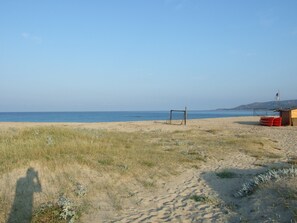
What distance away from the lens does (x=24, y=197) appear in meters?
8.28

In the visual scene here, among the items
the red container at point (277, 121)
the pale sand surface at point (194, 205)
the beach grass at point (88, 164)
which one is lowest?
the pale sand surface at point (194, 205)

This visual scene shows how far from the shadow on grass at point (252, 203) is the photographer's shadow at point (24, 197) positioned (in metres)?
4.76

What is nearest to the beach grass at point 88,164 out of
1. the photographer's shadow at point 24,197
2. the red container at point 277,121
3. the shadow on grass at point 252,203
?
the photographer's shadow at point 24,197

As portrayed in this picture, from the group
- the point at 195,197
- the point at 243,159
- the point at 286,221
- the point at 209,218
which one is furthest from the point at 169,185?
the point at 243,159

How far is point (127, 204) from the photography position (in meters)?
8.05

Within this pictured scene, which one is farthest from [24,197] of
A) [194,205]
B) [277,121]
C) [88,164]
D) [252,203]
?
[277,121]

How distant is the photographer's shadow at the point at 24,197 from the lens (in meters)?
7.27

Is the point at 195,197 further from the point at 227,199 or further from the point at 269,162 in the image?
the point at 269,162

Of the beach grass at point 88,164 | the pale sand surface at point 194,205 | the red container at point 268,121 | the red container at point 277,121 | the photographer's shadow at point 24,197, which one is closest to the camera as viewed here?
the pale sand surface at point 194,205

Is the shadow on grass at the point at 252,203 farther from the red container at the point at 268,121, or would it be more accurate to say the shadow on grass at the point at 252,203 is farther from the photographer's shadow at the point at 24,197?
the red container at the point at 268,121

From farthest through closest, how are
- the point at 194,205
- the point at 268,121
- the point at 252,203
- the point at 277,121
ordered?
1. the point at 268,121
2. the point at 277,121
3. the point at 194,205
4. the point at 252,203

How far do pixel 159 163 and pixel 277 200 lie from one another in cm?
568

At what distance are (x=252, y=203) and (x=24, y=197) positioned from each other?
587cm

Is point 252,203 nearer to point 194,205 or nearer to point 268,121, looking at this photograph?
point 194,205
